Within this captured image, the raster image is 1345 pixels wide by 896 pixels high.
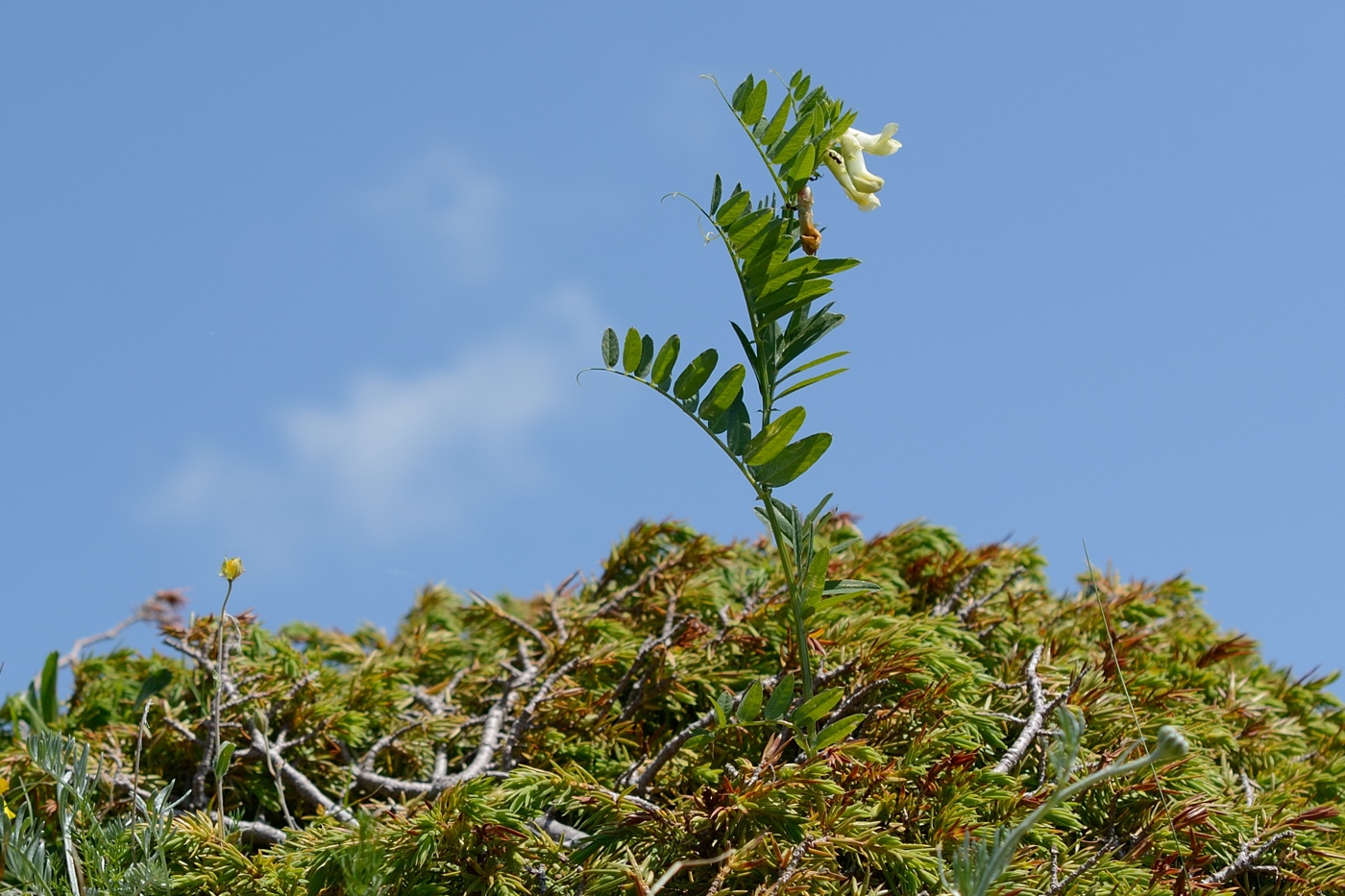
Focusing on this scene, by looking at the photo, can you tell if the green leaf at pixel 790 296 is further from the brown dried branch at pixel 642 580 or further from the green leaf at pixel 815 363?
the brown dried branch at pixel 642 580

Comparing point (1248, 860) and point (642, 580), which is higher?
point (642, 580)

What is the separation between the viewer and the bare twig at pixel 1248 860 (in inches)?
75.7

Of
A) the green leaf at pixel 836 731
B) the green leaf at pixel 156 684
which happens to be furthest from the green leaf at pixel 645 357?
the green leaf at pixel 156 684

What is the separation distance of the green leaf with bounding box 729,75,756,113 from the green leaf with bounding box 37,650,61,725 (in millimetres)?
2370

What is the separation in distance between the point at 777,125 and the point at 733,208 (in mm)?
173

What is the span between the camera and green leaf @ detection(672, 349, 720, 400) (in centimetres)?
191

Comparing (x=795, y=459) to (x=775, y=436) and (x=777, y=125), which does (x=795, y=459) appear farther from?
(x=777, y=125)

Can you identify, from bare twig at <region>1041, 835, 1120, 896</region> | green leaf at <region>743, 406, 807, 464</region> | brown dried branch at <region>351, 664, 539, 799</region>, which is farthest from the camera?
brown dried branch at <region>351, 664, 539, 799</region>

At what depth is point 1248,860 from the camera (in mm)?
1952

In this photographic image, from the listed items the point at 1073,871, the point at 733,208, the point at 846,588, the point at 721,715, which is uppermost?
the point at 733,208

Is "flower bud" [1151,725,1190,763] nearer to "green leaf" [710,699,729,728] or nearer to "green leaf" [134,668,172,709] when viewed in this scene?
"green leaf" [710,699,729,728]

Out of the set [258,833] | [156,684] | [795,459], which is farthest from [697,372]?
[156,684]

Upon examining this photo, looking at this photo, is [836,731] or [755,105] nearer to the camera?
[836,731]

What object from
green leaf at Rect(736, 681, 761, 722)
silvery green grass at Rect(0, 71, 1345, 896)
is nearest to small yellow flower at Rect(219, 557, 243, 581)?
silvery green grass at Rect(0, 71, 1345, 896)
